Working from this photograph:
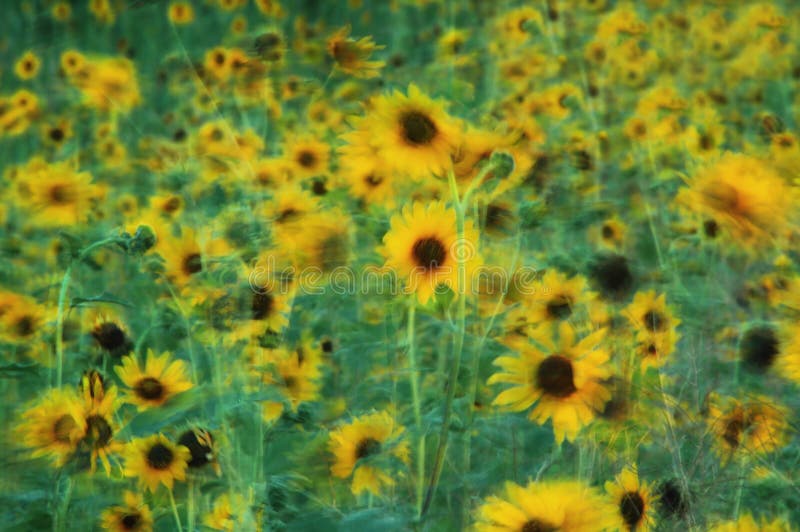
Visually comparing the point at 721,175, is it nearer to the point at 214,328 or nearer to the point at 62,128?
the point at 214,328

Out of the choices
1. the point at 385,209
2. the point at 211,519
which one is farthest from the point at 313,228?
the point at 211,519

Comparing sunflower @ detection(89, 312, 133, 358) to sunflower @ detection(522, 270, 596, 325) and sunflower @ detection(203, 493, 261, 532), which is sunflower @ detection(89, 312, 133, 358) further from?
sunflower @ detection(522, 270, 596, 325)

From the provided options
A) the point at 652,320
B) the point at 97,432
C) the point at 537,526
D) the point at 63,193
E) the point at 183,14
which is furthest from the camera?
the point at 183,14

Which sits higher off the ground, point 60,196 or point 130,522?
point 60,196

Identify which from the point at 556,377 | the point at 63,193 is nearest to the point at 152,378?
the point at 556,377

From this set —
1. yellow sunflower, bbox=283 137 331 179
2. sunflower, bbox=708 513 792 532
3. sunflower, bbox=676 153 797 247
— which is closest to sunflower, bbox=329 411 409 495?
sunflower, bbox=708 513 792 532

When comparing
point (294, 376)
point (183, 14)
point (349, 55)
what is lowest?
point (294, 376)

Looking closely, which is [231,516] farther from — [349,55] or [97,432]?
[349,55]
